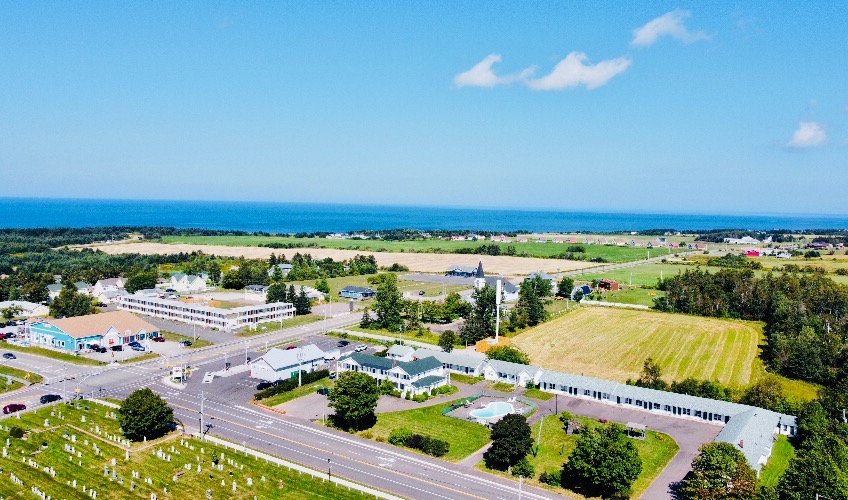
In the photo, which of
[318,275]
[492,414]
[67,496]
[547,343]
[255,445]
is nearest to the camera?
[67,496]

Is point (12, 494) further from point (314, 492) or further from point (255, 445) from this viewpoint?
point (314, 492)

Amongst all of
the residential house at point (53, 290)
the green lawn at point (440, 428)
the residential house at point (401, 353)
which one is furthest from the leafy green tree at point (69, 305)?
the green lawn at point (440, 428)

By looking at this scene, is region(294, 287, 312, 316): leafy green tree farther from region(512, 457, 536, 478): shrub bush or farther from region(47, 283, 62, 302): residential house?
region(512, 457, 536, 478): shrub bush

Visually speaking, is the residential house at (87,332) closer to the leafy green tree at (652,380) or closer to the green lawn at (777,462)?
the leafy green tree at (652,380)

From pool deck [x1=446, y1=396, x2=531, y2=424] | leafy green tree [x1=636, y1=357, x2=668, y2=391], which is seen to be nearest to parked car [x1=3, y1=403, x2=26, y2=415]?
pool deck [x1=446, y1=396, x2=531, y2=424]

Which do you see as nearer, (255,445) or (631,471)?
(631,471)

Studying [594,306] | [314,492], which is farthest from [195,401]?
[594,306]

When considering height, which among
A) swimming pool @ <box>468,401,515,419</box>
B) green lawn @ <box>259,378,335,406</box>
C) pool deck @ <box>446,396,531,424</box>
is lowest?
green lawn @ <box>259,378,335,406</box>
